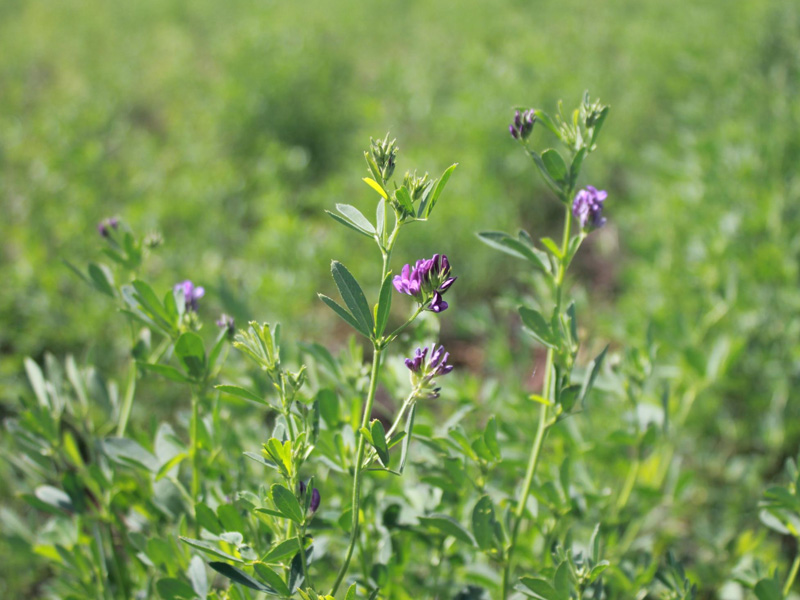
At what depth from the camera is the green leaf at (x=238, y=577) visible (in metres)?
1.05

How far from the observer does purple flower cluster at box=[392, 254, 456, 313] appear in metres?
0.99

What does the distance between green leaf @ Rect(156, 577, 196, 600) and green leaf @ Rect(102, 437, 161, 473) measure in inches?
9.8

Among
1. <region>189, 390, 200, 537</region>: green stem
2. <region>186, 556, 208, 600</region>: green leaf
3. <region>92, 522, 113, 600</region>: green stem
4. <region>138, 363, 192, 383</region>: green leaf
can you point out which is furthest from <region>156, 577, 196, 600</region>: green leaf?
<region>138, 363, 192, 383</region>: green leaf

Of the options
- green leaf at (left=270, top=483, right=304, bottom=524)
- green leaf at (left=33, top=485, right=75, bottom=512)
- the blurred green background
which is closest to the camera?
green leaf at (left=270, top=483, right=304, bottom=524)

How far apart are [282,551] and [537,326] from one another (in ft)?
1.84

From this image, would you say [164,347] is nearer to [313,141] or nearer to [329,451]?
[329,451]

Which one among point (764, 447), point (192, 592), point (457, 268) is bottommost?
point (192, 592)

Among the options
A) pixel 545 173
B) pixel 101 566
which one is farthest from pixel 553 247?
pixel 101 566

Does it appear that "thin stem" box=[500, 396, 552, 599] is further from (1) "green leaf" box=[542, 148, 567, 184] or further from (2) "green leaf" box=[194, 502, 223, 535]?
(2) "green leaf" box=[194, 502, 223, 535]

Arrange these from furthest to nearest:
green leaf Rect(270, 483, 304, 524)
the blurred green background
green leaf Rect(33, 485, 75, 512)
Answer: the blurred green background → green leaf Rect(33, 485, 75, 512) → green leaf Rect(270, 483, 304, 524)

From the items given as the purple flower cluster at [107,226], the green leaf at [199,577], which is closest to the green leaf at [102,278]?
the purple flower cluster at [107,226]

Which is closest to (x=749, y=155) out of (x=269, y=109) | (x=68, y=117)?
(x=269, y=109)

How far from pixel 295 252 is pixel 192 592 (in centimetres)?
224

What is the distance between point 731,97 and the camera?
182 inches
